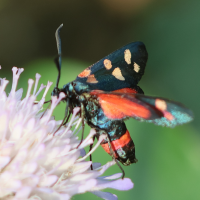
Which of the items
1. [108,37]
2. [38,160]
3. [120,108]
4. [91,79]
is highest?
[108,37]

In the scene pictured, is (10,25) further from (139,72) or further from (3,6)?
(139,72)

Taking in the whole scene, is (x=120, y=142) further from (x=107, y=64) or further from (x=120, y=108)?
(x=107, y=64)

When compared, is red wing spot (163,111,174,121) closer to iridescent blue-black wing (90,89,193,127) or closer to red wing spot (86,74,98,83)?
iridescent blue-black wing (90,89,193,127)

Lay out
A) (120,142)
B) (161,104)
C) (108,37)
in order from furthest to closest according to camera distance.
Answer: (108,37)
(120,142)
(161,104)

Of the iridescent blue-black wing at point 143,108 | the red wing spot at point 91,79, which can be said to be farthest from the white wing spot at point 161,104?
the red wing spot at point 91,79

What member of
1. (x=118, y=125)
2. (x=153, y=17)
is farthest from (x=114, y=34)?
(x=118, y=125)

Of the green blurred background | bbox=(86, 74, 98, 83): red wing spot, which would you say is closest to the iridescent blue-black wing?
bbox=(86, 74, 98, 83): red wing spot

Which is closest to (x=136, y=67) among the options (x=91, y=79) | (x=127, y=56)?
(x=127, y=56)

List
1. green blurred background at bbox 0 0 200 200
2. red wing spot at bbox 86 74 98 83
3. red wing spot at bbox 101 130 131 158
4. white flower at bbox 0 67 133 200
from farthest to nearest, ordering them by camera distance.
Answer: green blurred background at bbox 0 0 200 200, red wing spot at bbox 86 74 98 83, red wing spot at bbox 101 130 131 158, white flower at bbox 0 67 133 200
